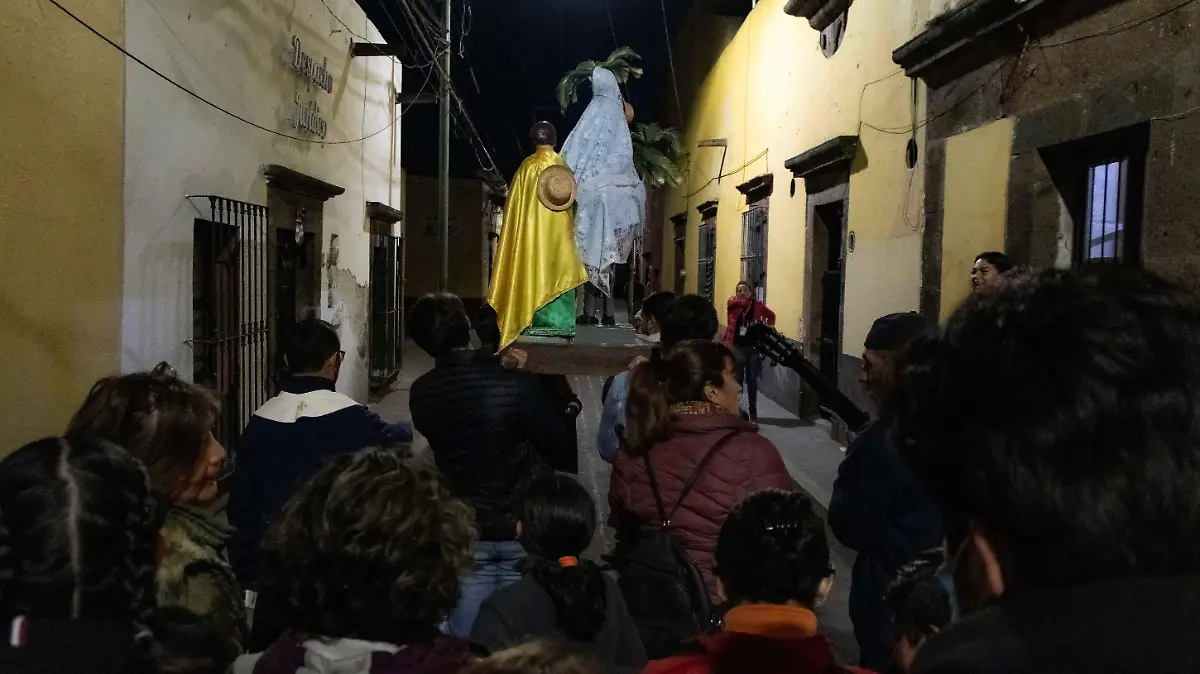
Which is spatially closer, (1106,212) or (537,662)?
(537,662)

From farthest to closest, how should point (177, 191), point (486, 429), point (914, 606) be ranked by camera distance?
1. point (177, 191)
2. point (486, 429)
3. point (914, 606)

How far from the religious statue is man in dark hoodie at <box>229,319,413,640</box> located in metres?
2.10

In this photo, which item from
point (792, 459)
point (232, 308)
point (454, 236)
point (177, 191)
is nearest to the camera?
point (177, 191)

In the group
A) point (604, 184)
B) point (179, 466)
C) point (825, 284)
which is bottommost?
point (179, 466)

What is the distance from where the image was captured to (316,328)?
9.84ft

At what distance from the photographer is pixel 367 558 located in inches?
56.1

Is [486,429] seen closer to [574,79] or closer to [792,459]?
[574,79]

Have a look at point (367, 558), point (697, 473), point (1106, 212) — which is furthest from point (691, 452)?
point (1106, 212)

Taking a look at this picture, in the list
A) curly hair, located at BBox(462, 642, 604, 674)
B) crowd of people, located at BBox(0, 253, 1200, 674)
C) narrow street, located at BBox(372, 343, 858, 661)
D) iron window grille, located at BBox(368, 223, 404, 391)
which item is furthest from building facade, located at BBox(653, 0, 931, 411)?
curly hair, located at BBox(462, 642, 604, 674)

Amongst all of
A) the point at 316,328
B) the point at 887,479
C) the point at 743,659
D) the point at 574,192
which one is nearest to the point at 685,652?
the point at 743,659

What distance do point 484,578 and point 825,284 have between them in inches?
310

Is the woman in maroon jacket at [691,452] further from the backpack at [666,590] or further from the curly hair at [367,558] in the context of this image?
the curly hair at [367,558]

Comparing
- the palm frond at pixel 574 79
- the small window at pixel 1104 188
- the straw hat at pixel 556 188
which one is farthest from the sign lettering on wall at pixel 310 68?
the small window at pixel 1104 188

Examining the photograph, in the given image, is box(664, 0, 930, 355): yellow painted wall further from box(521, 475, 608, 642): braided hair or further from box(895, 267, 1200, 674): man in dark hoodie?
box(895, 267, 1200, 674): man in dark hoodie
